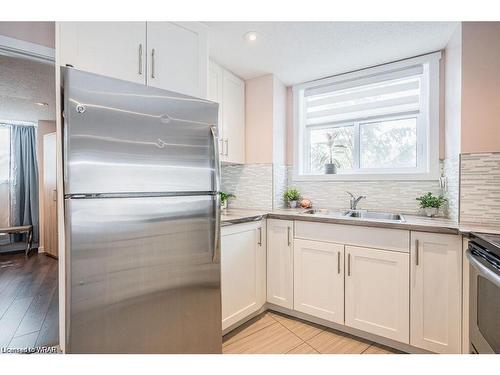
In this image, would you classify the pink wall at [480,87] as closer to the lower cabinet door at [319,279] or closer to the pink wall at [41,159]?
the lower cabinet door at [319,279]

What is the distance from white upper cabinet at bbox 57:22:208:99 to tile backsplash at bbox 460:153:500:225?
1.89 meters

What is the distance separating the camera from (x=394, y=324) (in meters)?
1.78

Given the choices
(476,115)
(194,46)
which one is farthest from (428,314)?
(194,46)

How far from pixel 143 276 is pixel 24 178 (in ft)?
15.2

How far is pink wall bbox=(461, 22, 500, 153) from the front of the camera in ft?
5.63

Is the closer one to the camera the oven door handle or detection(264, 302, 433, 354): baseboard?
the oven door handle

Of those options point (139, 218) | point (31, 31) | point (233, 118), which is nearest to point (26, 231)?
point (31, 31)

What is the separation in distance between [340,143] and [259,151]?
88 centimetres

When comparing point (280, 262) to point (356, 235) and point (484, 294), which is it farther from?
point (484, 294)

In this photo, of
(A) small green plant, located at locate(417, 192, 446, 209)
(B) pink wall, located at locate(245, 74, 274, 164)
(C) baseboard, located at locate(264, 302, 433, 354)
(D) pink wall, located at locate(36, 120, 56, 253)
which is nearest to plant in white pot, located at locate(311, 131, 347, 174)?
(B) pink wall, located at locate(245, 74, 274, 164)

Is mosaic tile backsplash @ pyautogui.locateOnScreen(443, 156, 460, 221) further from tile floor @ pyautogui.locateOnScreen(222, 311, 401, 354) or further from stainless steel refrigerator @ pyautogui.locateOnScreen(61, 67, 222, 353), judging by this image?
stainless steel refrigerator @ pyautogui.locateOnScreen(61, 67, 222, 353)

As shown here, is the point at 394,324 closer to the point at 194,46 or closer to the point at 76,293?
the point at 76,293

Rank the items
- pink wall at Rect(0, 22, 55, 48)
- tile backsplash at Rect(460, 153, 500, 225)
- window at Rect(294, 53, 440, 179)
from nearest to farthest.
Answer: pink wall at Rect(0, 22, 55, 48)
tile backsplash at Rect(460, 153, 500, 225)
window at Rect(294, 53, 440, 179)

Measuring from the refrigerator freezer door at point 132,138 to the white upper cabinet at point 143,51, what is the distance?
184mm
